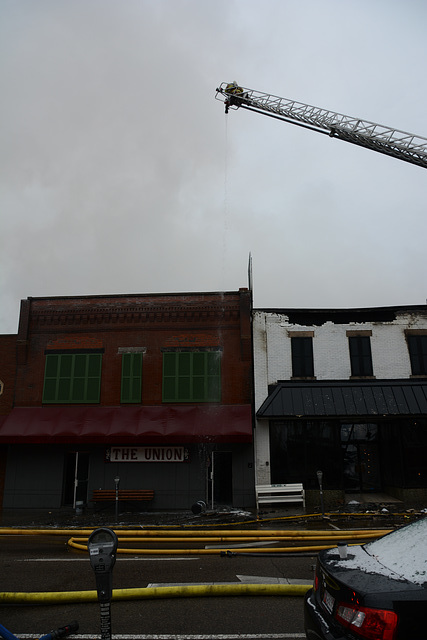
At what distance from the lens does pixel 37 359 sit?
70.7ft

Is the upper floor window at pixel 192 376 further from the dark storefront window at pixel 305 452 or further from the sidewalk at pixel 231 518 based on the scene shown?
the sidewalk at pixel 231 518

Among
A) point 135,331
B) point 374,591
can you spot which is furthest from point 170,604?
point 135,331

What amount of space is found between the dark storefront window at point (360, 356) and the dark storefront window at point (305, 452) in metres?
2.59

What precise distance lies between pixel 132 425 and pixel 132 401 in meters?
1.38

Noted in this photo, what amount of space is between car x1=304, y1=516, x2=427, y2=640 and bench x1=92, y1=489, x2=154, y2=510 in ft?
50.8

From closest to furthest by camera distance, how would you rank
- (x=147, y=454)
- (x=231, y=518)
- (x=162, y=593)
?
(x=162, y=593) < (x=231, y=518) < (x=147, y=454)

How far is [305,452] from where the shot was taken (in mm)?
19625

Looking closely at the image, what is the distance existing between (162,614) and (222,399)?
14.0 meters

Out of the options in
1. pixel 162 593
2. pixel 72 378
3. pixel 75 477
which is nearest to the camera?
pixel 162 593

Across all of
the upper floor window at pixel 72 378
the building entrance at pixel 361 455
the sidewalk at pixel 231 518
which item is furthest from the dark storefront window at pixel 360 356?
the upper floor window at pixel 72 378

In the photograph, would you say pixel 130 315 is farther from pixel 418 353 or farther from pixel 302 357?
pixel 418 353

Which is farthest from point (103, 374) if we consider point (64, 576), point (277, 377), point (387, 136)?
point (387, 136)

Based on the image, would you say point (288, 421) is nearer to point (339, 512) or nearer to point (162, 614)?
point (339, 512)

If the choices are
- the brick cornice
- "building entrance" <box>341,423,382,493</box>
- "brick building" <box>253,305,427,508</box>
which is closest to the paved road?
"brick building" <box>253,305,427,508</box>
